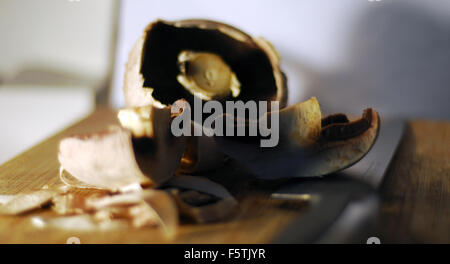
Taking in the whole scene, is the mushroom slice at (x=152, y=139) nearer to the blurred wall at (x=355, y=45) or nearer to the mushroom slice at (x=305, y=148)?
the mushroom slice at (x=305, y=148)

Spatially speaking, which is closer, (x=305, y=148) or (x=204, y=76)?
(x=305, y=148)

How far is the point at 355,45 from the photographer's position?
1.10m

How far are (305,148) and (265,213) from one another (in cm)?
12

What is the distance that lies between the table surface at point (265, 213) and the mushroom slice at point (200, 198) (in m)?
0.01

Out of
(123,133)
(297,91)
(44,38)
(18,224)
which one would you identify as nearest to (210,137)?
(123,133)

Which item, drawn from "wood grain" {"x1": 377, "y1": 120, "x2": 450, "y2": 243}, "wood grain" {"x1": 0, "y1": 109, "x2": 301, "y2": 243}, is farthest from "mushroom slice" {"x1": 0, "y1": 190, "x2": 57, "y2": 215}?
"wood grain" {"x1": 377, "y1": 120, "x2": 450, "y2": 243}

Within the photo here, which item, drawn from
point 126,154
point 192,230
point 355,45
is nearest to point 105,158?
point 126,154

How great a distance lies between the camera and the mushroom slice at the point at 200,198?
1.79ft

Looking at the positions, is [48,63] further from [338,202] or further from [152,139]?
[338,202]

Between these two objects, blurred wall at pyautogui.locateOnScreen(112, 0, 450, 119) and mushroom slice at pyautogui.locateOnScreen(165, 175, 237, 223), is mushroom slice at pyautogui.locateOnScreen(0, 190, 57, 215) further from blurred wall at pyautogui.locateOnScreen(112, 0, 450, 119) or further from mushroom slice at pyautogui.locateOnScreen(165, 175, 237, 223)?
blurred wall at pyautogui.locateOnScreen(112, 0, 450, 119)

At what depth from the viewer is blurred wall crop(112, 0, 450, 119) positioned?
3.51 feet

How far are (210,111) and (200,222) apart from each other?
1.11 ft

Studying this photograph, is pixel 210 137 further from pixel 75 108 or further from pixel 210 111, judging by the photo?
pixel 75 108
